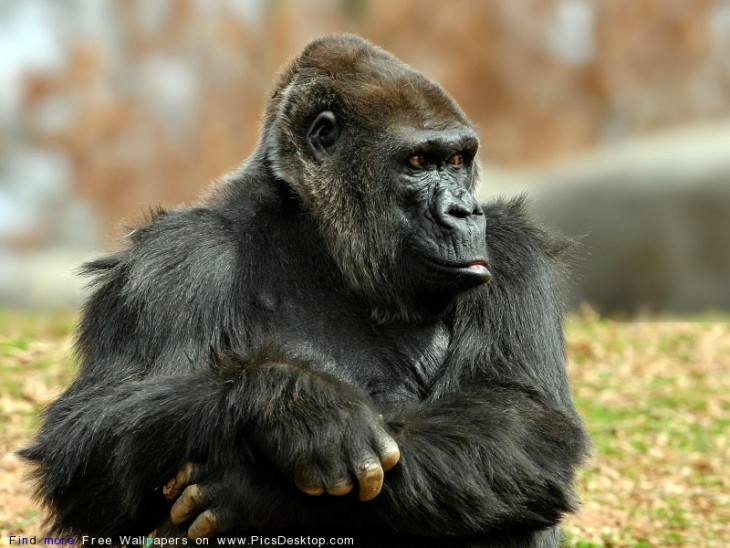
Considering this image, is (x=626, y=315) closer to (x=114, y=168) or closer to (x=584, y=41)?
(x=584, y=41)

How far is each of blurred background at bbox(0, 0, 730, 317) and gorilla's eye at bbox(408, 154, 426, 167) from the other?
12554 mm

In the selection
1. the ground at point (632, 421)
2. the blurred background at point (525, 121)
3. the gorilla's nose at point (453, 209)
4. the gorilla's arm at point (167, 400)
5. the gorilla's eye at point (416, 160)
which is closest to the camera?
the gorilla's arm at point (167, 400)

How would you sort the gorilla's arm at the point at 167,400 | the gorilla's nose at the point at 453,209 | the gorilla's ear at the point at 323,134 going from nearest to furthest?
1. the gorilla's arm at the point at 167,400
2. the gorilla's nose at the point at 453,209
3. the gorilla's ear at the point at 323,134

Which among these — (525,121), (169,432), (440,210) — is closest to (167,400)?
(169,432)

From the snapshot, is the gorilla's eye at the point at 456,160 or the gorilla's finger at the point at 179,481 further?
the gorilla's eye at the point at 456,160

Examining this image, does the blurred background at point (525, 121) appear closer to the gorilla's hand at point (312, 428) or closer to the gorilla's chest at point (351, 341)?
the gorilla's chest at point (351, 341)

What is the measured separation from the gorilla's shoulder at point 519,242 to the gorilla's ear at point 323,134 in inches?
33.2

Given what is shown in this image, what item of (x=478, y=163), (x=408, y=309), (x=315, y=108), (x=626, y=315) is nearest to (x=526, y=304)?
(x=408, y=309)

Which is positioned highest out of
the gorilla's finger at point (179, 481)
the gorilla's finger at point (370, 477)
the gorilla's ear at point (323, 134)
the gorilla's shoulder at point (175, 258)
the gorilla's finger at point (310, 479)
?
the gorilla's ear at point (323, 134)

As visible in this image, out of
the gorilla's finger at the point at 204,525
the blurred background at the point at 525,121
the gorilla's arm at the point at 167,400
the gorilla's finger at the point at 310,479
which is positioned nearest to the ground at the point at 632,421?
the gorilla's arm at the point at 167,400

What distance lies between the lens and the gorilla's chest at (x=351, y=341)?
4.84 metres

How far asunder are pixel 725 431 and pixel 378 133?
16.4 ft

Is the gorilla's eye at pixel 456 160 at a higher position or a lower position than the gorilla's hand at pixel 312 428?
higher

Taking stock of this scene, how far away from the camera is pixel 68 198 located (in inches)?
685
